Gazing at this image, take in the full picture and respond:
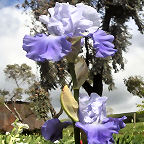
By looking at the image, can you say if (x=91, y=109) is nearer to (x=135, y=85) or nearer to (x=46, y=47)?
(x=46, y=47)

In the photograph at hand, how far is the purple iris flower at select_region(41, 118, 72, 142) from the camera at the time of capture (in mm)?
1660

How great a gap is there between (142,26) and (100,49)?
20.9 metres

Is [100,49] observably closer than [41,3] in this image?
Yes

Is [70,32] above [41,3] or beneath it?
beneath

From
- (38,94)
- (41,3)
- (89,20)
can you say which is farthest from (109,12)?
(89,20)

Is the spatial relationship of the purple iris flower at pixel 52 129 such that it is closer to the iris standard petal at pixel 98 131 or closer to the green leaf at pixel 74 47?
the iris standard petal at pixel 98 131

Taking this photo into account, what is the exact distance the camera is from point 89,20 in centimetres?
159

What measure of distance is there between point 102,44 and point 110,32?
20.6m

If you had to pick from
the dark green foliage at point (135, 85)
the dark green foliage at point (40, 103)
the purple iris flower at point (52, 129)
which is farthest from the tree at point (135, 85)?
the purple iris flower at point (52, 129)

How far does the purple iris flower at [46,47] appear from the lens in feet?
4.35

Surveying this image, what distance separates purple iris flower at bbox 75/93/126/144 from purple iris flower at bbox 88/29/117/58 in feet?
0.81

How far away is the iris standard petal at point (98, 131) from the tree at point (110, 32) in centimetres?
1629

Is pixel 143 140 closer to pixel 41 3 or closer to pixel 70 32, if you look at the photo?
pixel 70 32

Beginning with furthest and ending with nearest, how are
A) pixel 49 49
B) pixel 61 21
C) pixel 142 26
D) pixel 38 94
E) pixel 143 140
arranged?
1. pixel 142 26
2. pixel 38 94
3. pixel 143 140
4. pixel 61 21
5. pixel 49 49
